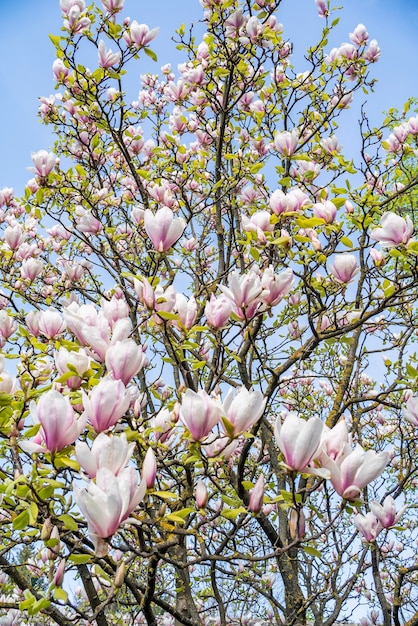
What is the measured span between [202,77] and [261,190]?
1093mm

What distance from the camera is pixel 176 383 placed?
525 centimetres

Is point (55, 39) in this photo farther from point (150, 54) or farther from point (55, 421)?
point (55, 421)

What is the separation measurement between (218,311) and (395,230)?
A: 1011 millimetres

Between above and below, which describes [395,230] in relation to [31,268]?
below

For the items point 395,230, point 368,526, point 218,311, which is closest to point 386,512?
point 368,526

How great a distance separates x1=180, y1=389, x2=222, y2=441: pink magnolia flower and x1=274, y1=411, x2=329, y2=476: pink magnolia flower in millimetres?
234

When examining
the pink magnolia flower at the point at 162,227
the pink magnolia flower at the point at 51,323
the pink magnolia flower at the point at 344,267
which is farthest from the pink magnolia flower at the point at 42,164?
the pink magnolia flower at the point at 344,267

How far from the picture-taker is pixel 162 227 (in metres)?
2.16

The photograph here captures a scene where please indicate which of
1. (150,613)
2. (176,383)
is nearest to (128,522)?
(150,613)

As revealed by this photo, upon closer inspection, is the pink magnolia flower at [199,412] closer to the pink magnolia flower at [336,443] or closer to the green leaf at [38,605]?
the pink magnolia flower at [336,443]

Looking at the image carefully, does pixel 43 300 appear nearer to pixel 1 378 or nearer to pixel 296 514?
pixel 1 378

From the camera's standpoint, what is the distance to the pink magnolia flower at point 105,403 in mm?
1486

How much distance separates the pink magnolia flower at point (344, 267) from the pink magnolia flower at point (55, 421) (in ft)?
5.74

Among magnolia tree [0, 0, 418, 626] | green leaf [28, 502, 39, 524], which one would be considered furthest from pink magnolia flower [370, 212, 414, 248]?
green leaf [28, 502, 39, 524]
